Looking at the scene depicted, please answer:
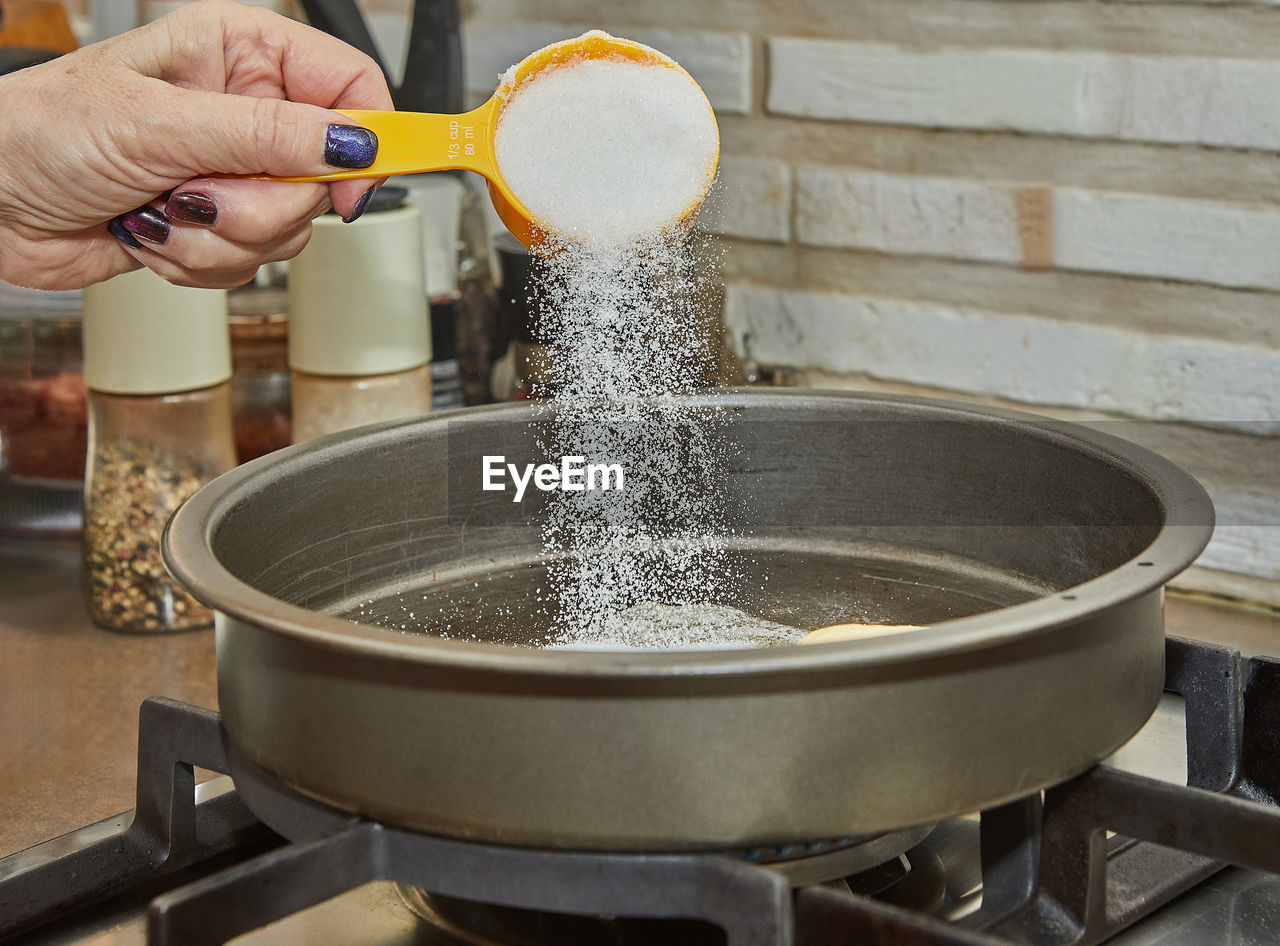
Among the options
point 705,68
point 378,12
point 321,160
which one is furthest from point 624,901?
point 378,12

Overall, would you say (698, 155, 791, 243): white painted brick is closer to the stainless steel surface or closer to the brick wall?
the brick wall

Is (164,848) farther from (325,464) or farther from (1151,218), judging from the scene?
(1151,218)

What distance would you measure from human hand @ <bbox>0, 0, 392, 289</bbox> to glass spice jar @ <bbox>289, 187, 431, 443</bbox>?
0.50 ft

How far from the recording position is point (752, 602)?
73cm

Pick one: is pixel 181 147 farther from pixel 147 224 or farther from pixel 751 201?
pixel 751 201

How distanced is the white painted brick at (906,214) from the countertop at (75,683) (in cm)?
29

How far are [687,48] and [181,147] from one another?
1.85 ft

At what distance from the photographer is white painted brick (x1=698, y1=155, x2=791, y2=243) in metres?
1.06

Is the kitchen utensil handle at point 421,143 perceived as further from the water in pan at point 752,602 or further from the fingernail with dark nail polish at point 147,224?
the water in pan at point 752,602

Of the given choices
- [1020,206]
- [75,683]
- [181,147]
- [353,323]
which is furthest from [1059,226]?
[75,683]

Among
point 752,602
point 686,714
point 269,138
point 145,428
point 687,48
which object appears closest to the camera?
point 686,714

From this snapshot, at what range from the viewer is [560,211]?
68 centimetres

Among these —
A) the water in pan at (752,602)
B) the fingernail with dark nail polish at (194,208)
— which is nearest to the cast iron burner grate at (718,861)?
the water in pan at (752,602)

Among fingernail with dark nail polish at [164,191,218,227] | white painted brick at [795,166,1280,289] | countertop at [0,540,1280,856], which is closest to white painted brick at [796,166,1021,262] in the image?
white painted brick at [795,166,1280,289]
